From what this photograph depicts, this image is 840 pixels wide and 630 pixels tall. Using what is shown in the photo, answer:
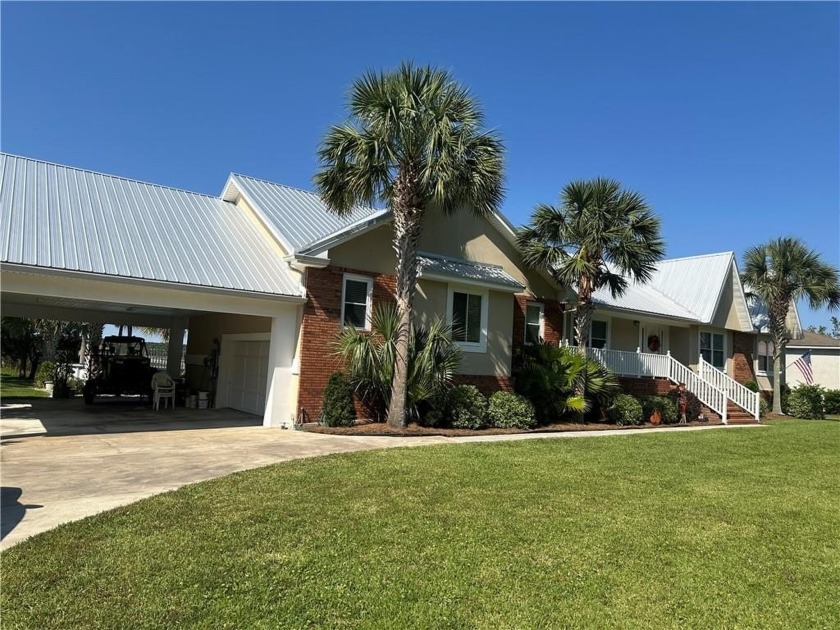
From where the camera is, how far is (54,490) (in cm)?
711

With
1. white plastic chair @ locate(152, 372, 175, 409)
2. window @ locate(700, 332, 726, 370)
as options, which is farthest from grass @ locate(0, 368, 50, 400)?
window @ locate(700, 332, 726, 370)

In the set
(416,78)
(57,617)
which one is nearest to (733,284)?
(416,78)

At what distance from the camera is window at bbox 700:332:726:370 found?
2681cm

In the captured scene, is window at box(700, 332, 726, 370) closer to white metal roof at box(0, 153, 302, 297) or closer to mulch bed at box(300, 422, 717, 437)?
mulch bed at box(300, 422, 717, 437)

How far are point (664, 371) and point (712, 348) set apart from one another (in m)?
6.50

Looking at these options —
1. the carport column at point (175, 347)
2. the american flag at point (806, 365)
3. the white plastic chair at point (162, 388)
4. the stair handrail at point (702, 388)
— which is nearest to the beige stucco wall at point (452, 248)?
the stair handrail at point (702, 388)

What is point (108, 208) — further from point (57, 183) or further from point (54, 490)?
point (54, 490)

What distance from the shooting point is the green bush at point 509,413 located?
15508mm

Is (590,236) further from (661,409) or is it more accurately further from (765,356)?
(765,356)

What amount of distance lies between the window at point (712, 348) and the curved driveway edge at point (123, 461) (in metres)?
16.5

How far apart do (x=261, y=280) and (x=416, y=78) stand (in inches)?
242

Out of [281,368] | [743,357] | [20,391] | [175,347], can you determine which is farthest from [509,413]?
[20,391]

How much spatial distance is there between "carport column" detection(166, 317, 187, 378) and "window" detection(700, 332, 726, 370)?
22998 millimetres

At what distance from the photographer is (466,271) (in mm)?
16938
